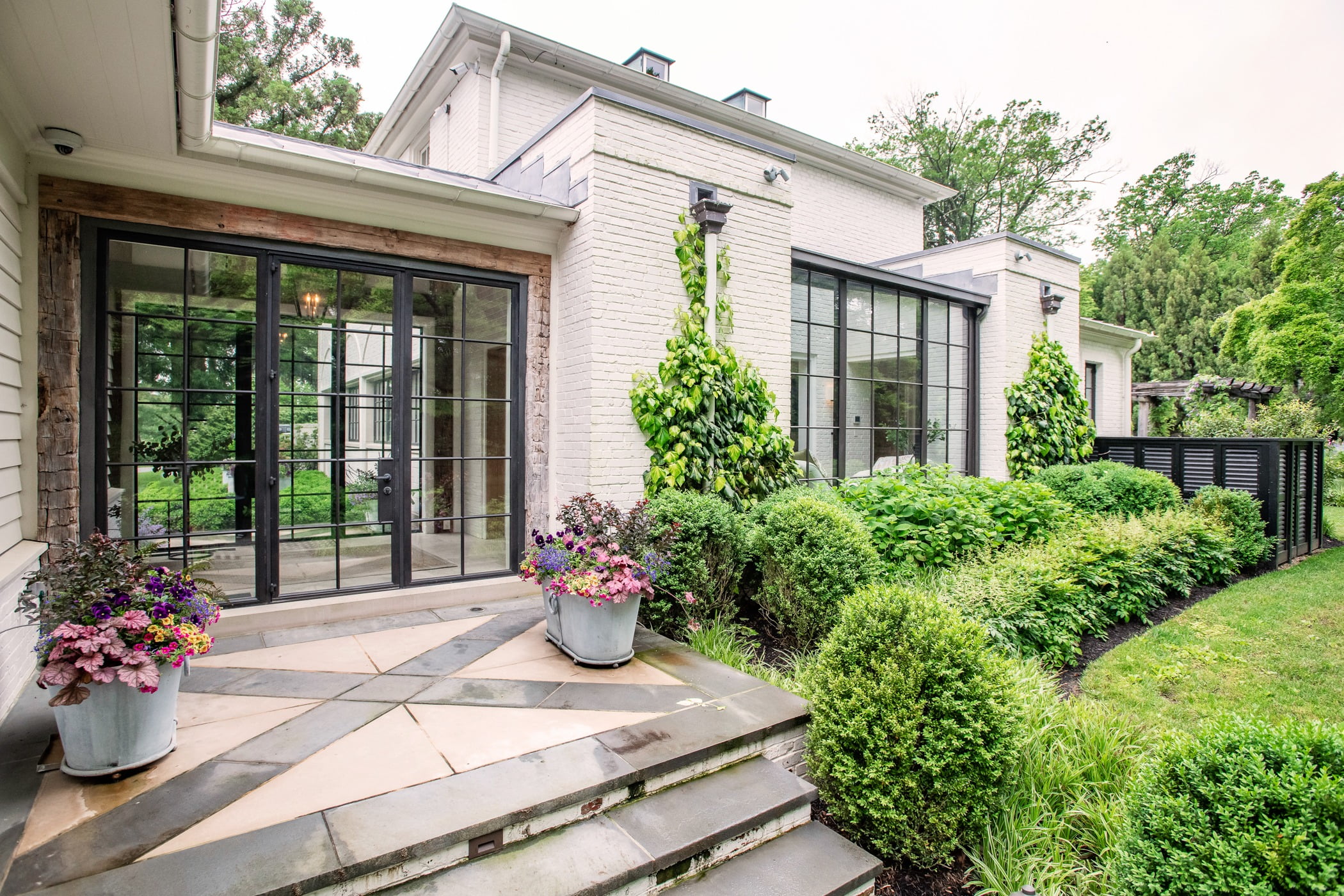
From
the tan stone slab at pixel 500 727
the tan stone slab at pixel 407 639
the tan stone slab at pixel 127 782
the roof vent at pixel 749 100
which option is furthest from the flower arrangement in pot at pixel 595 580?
the roof vent at pixel 749 100

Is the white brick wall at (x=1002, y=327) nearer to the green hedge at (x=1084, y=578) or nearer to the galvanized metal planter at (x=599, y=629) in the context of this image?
the green hedge at (x=1084, y=578)

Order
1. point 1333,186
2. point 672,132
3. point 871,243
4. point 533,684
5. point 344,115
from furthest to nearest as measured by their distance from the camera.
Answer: point 344,115, point 871,243, point 1333,186, point 672,132, point 533,684

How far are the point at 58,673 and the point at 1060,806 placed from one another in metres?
3.48

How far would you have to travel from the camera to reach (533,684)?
120 inches

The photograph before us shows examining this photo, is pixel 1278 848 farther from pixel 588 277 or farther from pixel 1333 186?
pixel 1333 186

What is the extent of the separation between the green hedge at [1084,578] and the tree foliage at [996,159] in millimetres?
18861

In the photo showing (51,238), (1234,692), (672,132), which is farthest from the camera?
(672,132)

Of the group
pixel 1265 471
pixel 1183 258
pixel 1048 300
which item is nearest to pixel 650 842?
pixel 1265 471

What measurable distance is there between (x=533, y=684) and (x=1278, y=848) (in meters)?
2.54

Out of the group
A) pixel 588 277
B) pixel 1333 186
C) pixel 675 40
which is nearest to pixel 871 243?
pixel 1333 186

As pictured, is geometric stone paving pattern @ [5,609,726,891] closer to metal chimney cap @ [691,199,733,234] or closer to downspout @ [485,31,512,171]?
metal chimney cap @ [691,199,733,234]

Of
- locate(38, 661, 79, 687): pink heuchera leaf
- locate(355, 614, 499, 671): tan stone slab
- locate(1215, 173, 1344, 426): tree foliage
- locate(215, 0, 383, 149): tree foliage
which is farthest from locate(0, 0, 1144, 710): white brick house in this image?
locate(215, 0, 383, 149): tree foliage

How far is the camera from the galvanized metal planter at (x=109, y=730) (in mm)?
2125

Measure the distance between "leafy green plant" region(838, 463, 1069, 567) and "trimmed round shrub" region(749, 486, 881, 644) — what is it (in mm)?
755
